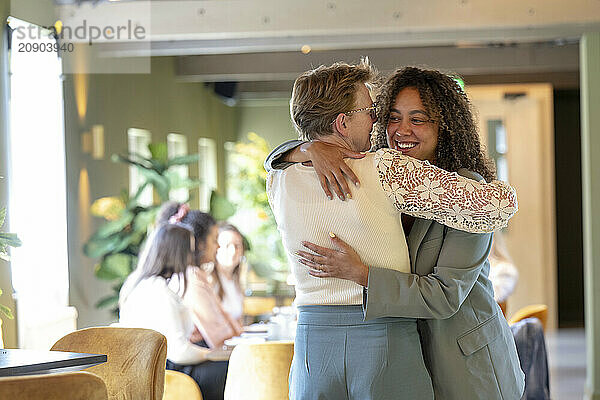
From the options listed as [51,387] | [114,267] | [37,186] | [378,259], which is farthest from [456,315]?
[114,267]

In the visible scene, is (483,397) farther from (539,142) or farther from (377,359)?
(539,142)

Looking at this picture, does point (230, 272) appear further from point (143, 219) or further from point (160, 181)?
point (160, 181)

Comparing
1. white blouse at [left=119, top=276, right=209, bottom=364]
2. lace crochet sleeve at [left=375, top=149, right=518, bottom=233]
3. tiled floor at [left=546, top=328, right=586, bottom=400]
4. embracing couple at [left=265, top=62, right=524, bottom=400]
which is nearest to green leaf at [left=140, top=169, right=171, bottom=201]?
white blouse at [left=119, top=276, right=209, bottom=364]

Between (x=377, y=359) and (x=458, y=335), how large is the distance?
0.29 m

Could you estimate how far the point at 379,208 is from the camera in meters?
2.20

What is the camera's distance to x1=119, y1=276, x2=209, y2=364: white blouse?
460 centimetres

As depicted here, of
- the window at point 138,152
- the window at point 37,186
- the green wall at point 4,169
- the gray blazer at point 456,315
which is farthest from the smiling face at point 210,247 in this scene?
the gray blazer at point 456,315

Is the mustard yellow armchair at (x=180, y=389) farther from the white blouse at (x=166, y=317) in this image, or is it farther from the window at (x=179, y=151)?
the window at (x=179, y=151)

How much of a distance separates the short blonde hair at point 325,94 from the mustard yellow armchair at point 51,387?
886mm

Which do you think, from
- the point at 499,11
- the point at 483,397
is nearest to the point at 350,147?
the point at 483,397

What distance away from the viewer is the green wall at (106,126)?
21.4 feet

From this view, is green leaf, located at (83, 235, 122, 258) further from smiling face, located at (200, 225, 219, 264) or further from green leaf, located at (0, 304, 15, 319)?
green leaf, located at (0, 304, 15, 319)

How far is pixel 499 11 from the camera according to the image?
589 centimetres

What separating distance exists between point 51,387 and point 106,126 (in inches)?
211
